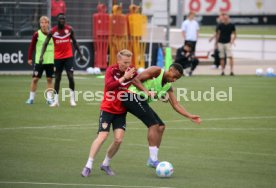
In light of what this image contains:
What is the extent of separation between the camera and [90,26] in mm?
31859

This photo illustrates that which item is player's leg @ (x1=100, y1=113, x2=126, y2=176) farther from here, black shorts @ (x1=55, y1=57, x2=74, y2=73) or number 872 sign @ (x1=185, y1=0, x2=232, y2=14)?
number 872 sign @ (x1=185, y1=0, x2=232, y2=14)

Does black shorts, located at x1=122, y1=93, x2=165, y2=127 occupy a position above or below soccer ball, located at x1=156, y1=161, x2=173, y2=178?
above

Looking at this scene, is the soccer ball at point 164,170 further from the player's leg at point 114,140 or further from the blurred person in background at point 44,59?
the blurred person in background at point 44,59

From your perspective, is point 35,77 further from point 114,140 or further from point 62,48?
point 114,140

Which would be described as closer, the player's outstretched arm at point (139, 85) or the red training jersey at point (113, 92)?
the red training jersey at point (113, 92)

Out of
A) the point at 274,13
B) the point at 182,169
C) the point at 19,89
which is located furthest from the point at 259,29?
the point at 182,169

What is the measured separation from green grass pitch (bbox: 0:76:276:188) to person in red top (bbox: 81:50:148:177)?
463 millimetres

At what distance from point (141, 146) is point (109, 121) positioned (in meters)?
2.95

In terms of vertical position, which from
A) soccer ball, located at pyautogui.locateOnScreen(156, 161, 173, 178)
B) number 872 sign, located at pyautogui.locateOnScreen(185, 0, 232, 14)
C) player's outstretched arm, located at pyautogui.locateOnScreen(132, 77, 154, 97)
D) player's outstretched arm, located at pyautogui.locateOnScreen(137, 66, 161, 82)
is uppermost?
player's outstretched arm, located at pyautogui.locateOnScreen(137, 66, 161, 82)

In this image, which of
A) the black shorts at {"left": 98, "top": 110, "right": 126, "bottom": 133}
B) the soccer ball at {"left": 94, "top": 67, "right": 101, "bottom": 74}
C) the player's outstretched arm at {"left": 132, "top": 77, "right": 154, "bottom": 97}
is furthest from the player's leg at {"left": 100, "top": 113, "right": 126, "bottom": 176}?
the soccer ball at {"left": 94, "top": 67, "right": 101, "bottom": 74}

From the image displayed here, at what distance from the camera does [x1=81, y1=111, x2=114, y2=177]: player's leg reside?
1136 cm

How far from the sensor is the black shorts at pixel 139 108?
11801 mm

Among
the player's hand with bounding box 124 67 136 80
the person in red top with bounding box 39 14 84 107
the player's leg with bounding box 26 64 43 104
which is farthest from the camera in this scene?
the player's leg with bounding box 26 64 43 104

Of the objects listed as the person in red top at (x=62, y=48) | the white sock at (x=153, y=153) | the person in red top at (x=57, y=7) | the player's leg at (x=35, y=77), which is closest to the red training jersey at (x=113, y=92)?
the white sock at (x=153, y=153)
